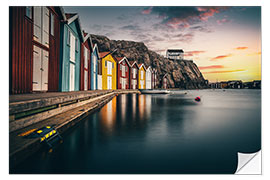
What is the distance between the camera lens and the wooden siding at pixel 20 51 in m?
7.42

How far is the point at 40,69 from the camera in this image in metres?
9.84

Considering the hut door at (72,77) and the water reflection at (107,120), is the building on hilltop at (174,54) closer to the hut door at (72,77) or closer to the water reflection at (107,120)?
the hut door at (72,77)

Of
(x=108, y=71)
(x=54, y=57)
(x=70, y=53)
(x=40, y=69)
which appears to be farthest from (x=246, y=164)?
(x=108, y=71)

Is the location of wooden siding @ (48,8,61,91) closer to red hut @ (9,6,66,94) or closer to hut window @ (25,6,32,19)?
red hut @ (9,6,66,94)

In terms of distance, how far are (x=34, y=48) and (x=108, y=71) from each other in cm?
2290

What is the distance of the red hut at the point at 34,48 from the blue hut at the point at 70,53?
22.2 inches

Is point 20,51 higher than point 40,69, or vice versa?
point 20,51

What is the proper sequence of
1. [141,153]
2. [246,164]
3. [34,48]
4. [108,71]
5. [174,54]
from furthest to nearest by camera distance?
1. [174,54]
2. [108,71]
3. [34,48]
4. [141,153]
5. [246,164]

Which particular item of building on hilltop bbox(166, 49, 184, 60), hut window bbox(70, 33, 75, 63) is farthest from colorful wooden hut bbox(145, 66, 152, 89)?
building on hilltop bbox(166, 49, 184, 60)

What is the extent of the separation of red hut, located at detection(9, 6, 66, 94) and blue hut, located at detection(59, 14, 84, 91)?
56cm

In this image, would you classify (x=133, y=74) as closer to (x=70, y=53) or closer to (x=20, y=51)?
(x=70, y=53)
